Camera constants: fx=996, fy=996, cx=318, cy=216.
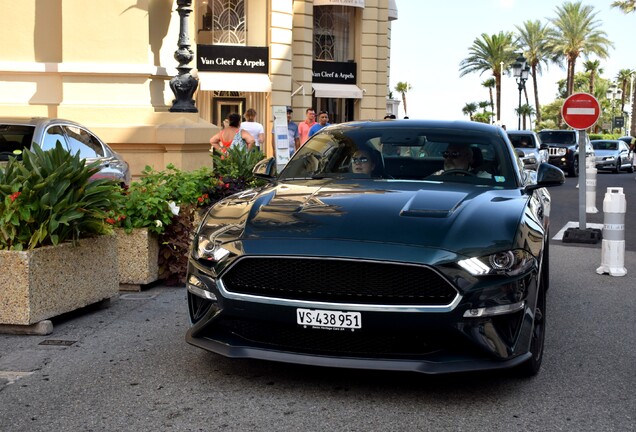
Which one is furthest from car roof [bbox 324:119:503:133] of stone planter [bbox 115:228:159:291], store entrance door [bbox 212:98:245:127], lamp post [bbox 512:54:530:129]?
lamp post [bbox 512:54:530:129]

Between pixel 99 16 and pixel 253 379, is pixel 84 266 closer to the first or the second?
pixel 253 379

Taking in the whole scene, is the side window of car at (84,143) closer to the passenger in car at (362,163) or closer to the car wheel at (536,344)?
the passenger in car at (362,163)

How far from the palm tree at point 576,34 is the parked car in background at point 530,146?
43.1 m

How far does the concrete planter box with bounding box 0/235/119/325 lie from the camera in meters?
7.04

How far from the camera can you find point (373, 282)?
5.18 m

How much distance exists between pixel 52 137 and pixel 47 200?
5.53 m

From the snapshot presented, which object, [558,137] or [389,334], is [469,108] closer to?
[558,137]

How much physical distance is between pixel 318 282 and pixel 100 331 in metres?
2.66

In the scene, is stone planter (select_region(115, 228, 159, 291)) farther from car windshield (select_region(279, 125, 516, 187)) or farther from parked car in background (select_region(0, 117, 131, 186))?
parked car in background (select_region(0, 117, 131, 186))

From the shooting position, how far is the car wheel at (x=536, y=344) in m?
5.73

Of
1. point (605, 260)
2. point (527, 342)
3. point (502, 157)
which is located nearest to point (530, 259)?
point (527, 342)

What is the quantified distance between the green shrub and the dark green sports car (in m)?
1.77

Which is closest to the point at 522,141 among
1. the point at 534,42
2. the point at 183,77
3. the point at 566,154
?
the point at 566,154

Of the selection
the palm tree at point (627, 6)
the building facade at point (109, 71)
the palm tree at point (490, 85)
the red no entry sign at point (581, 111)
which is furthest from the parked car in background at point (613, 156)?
the palm tree at point (490, 85)
